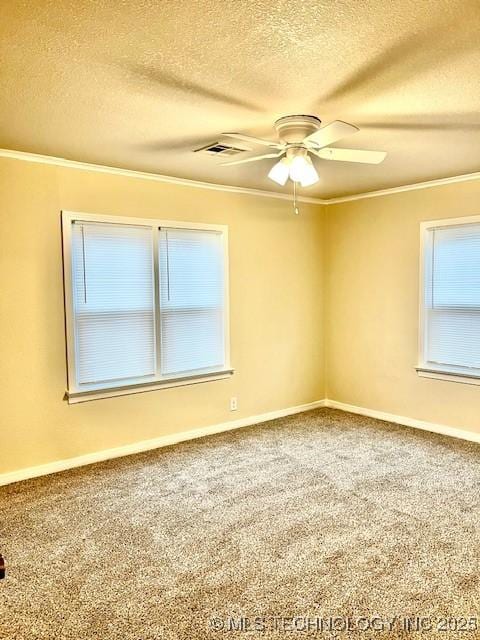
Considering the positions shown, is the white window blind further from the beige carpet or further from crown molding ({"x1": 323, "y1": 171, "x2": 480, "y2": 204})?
the beige carpet

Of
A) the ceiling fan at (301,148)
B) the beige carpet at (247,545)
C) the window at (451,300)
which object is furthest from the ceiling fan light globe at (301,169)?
the window at (451,300)

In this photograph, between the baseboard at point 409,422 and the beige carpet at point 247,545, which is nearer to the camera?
the beige carpet at point 247,545

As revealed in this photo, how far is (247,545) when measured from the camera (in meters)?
2.67

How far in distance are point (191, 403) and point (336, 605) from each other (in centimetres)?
264

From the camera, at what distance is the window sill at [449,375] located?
14.4 ft

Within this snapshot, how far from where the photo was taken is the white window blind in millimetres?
4387

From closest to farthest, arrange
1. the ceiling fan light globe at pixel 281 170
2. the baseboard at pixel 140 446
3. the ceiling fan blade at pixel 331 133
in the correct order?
the ceiling fan blade at pixel 331 133 → the ceiling fan light globe at pixel 281 170 → the baseboard at pixel 140 446

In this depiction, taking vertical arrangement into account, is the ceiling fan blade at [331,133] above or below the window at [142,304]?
above

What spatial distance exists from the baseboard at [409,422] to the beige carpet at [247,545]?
0.22 metres

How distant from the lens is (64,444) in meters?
3.84

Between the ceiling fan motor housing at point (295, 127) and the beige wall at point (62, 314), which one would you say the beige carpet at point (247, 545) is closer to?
the beige wall at point (62, 314)

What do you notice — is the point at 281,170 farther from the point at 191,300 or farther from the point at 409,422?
the point at 409,422

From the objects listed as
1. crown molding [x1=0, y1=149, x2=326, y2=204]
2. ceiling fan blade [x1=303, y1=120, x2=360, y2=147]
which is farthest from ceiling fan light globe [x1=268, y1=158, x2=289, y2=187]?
crown molding [x1=0, y1=149, x2=326, y2=204]

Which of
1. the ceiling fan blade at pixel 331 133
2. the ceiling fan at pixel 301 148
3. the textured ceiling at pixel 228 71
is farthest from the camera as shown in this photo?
the ceiling fan at pixel 301 148
